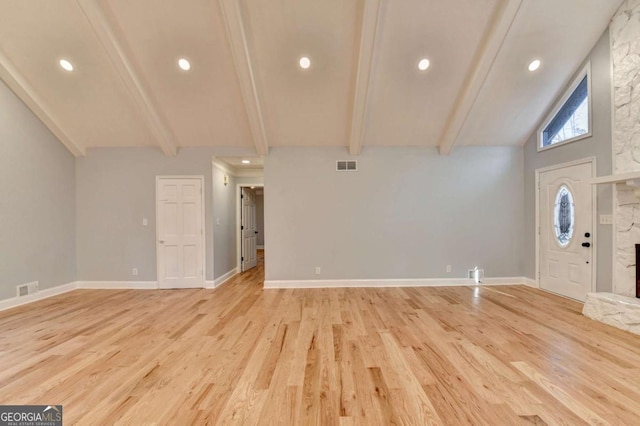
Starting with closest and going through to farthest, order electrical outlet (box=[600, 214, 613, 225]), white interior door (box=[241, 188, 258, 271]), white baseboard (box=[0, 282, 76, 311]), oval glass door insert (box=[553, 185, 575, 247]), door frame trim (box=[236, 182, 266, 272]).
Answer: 1. electrical outlet (box=[600, 214, 613, 225])
2. white baseboard (box=[0, 282, 76, 311])
3. oval glass door insert (box=[553, 185, 575, 247])
4. door frame trim (box=[236, 182, 266, 272])
5. white interior door (box=[241, 188, 258, 271])

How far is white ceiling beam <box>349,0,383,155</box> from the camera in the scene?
10.6 feet

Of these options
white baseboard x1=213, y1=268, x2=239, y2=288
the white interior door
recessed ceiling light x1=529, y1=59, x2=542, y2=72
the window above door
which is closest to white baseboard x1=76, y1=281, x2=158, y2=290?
white baseboard x1=213, y1=268, x2=239, y2=288

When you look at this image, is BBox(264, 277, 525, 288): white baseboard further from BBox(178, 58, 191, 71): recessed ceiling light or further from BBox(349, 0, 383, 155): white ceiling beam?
BBox(178, 58, 191, 71): recessed ceiling light

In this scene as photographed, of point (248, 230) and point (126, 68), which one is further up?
point (126, 68)

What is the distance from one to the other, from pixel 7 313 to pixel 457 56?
7.38 meters

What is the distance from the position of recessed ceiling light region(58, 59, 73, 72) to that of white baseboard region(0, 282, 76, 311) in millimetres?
3527

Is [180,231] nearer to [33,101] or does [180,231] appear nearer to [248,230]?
[248,230]

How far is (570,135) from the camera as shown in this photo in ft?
14.2

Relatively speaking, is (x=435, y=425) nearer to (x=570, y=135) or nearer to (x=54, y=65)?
(x=570, y=135)

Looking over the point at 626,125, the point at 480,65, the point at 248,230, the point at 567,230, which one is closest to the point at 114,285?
the point at 248,230

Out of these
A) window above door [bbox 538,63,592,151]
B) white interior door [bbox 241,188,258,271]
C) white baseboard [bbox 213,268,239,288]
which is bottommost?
white baseboard [bbox 213,268,239,288]

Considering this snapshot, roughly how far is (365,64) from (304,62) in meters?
0.88

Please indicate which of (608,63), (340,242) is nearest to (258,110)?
(340,242)

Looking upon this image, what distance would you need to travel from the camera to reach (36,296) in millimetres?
4344
